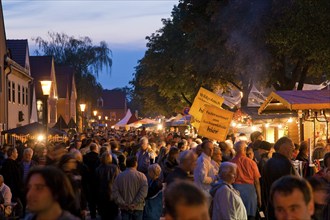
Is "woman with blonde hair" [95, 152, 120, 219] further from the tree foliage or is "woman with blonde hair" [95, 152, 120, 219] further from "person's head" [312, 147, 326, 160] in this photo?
the tree foliage

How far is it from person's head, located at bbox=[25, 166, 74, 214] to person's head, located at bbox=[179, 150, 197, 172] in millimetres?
6589

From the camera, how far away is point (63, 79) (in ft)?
255

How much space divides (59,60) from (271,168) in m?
70.3

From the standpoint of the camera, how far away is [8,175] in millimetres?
18312

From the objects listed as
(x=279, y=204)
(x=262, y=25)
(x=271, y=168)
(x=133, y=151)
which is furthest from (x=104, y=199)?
(x=262, y=25)

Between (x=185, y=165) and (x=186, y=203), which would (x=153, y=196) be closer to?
(x=185, y=165)

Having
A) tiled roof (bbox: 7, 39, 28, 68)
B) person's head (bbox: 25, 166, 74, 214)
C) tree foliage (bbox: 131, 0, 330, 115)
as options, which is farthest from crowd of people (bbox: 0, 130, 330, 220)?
tiled roof (bbox: 7, 39, 28, 68)

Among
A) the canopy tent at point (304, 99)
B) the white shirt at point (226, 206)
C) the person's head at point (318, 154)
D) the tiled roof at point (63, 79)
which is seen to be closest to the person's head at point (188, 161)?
the white shirt at point (226, 206)

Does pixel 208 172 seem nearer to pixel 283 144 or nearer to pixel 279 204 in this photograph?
pixel 283 144

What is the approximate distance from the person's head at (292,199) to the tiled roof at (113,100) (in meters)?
165

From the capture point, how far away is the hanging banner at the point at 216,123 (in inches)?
806

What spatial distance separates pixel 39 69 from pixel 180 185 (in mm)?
63275

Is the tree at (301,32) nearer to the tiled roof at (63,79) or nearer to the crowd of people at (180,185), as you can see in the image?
the crowd of people at (180,185)

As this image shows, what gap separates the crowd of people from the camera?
5613mm
